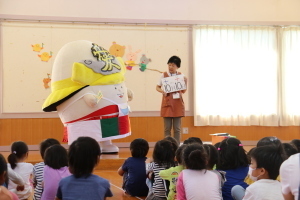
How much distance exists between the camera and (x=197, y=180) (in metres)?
3.00

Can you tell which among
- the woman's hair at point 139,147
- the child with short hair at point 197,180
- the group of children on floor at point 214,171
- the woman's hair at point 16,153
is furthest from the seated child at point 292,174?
the woman's hair at point 16,153

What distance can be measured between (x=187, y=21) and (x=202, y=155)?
5488 mm

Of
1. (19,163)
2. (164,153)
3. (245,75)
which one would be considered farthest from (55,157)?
(245,75)

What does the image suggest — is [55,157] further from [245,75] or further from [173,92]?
[245,75]

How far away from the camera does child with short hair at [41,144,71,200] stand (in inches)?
133

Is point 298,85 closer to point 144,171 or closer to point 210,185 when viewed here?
point 144,171

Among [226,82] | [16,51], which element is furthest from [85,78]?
[226,82]

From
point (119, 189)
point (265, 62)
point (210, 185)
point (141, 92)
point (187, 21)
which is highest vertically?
point (187, 21)

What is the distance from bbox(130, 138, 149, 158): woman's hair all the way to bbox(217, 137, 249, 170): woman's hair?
3.58ft

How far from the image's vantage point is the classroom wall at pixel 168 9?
776cm

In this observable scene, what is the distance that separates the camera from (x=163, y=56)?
8172 millimetres

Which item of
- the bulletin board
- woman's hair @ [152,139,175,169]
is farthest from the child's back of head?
the bulletin board

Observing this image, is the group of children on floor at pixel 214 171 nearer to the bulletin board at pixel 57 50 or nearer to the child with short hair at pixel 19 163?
the child with short hair at pixel 19 163

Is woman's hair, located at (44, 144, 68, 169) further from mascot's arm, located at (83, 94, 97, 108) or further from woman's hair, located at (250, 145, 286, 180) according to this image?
mascot's arm, located at (83, 94, 97, 108)
